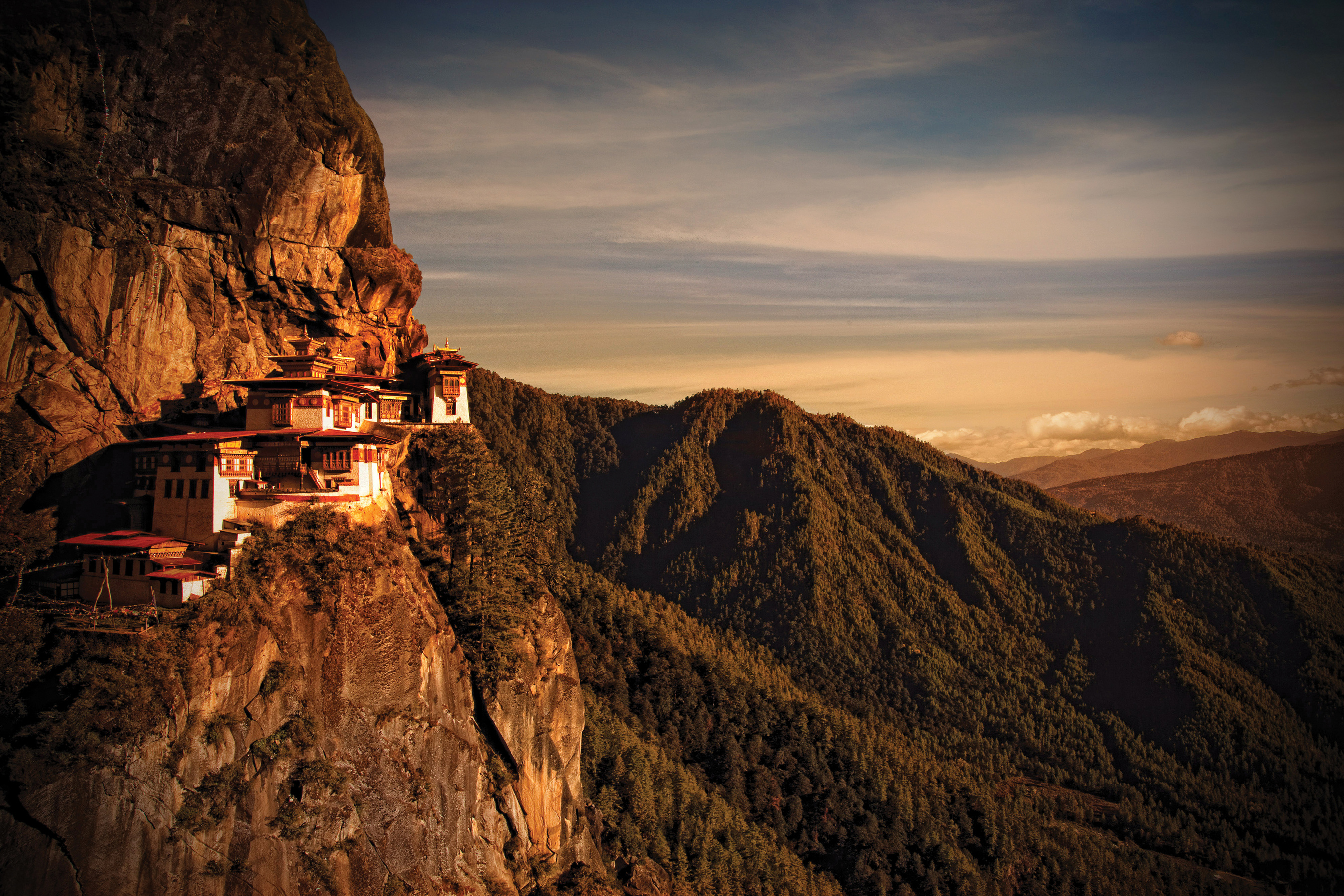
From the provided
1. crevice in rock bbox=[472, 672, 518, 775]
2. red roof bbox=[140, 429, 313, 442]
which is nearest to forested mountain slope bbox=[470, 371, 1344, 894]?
crevice in rock bbox=[472, 672, 518, 775]

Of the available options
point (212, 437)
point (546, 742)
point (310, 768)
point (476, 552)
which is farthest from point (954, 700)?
point (212, 437)

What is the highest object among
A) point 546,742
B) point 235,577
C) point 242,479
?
point 242,479

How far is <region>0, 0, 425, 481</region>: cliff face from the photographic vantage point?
52.0 m

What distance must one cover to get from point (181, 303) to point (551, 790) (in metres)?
43.6

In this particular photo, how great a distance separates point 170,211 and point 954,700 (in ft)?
486

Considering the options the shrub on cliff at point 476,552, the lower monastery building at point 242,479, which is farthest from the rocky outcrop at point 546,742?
the lower monastery building at point 242,479

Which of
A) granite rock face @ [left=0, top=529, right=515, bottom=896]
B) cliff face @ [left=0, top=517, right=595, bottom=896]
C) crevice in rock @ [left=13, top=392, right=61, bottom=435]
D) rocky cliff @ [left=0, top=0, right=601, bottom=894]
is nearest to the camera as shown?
granite rock face @ [left=0, top=529, right=515, bottom=896]

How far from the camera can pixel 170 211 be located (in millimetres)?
57156

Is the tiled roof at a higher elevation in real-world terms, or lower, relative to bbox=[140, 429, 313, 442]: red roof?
lower

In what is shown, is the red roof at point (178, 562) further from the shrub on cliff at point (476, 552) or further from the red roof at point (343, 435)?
the shrub on cliff at point (476, 552)

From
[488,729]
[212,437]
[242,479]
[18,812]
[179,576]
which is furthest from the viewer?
[488,729]

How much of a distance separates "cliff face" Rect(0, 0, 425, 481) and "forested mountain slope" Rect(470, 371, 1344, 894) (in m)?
29.6

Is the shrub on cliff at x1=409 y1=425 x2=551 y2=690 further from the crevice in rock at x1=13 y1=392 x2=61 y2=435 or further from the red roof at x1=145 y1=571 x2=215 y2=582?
the crevice in rock at x1=13 y1=392 x2=61 y2=435

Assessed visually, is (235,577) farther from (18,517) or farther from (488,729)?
(488,729)
